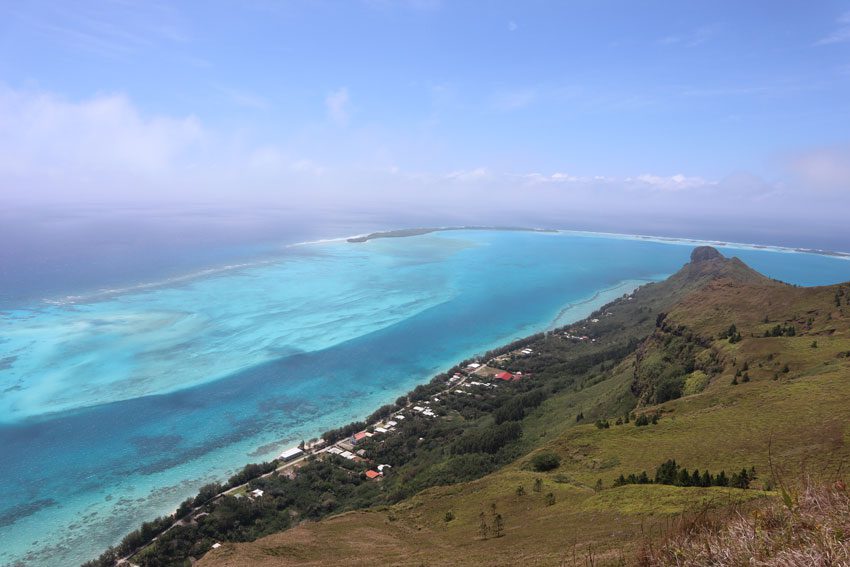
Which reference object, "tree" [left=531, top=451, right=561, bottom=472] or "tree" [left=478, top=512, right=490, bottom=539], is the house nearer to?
"tree" [left=531, top=451, right=561, bottom=472]

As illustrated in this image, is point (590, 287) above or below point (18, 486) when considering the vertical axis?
above

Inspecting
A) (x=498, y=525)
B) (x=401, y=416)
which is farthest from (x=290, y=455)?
(x=498, y=525)

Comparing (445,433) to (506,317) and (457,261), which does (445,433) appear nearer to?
(506,317)

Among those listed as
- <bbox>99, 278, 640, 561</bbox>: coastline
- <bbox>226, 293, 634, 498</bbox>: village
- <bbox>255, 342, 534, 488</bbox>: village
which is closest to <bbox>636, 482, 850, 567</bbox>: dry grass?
<bbox>99, 278, 640, 561</bbox>: coastline

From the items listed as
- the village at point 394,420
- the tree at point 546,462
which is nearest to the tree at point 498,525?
the tree at point 546,462

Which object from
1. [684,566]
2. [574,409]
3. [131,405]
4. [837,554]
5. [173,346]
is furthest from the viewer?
[173,346]

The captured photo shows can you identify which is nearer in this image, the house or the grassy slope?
the grassy slope

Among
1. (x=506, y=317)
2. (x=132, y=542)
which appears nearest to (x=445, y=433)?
(x=132, y=542)
